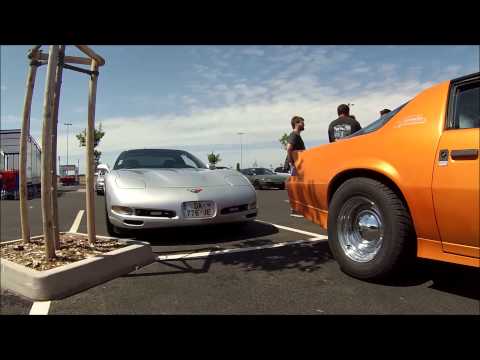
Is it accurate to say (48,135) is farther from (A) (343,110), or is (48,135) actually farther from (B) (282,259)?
(A) (343,110)

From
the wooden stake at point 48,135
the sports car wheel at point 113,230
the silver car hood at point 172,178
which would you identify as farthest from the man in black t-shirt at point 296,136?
the wooden stake at point 48,135

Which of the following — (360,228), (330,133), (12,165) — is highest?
(330,133)

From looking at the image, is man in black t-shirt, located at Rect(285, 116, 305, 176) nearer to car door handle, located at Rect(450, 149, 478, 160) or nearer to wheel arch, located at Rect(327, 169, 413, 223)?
wheel arch, located at Rect(327, 169, 413, 223)

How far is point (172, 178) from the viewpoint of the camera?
4.18 metres

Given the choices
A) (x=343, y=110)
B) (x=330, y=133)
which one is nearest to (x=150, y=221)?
(x=330, y=133)

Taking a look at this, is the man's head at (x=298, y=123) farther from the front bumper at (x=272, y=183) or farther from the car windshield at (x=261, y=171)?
the car windshield at (x=261, y=171)

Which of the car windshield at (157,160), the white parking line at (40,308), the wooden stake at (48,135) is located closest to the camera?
the white parking line at (40,308)

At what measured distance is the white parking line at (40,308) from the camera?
208 cm

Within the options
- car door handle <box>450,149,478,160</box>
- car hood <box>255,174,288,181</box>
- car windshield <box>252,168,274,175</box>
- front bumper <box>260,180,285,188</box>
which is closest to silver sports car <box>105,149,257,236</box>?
car door handle <box>450,149,478,160</box>

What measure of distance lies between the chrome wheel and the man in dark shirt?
2587 millimetres

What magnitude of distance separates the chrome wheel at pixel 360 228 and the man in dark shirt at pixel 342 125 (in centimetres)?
259

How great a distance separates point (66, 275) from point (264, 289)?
1.42 m

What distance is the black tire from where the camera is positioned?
2.34 metres
